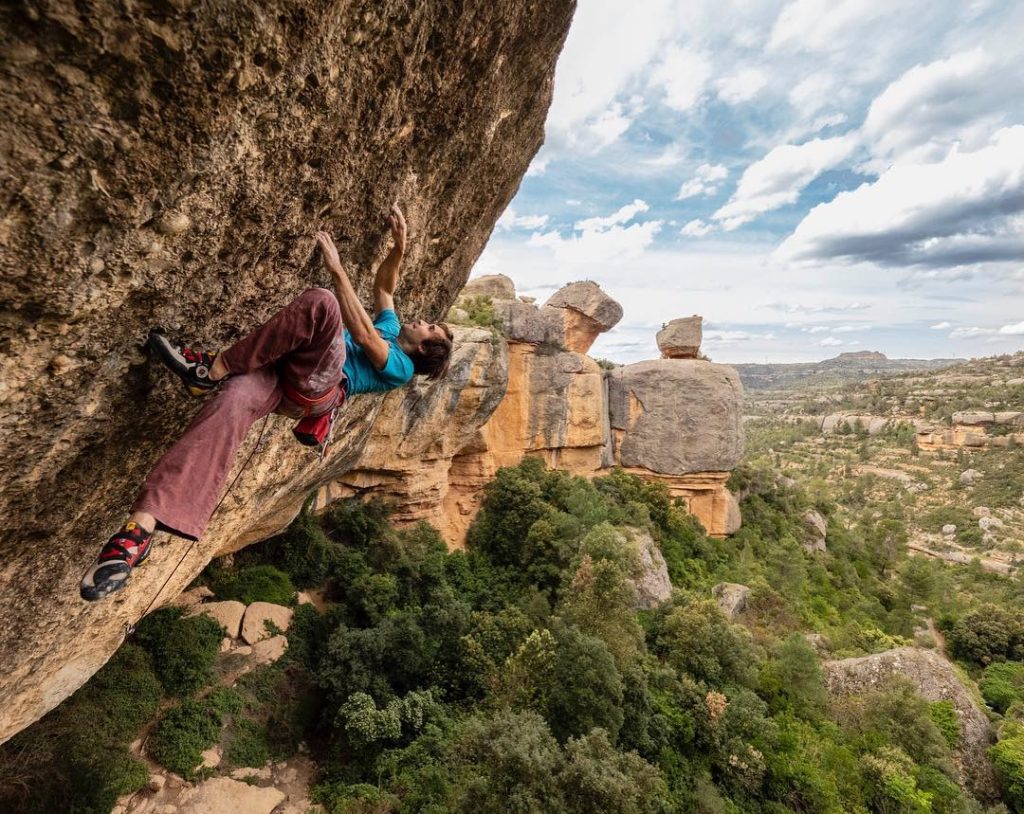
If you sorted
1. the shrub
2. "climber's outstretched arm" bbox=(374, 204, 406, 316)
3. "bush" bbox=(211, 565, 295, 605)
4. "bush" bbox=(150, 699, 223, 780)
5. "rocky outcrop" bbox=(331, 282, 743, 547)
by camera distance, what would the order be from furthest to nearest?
"rocky outcrop" bbox=(331, 282, 743, 547)
the shrub
"bush" bbox=(211, 565, 295, 605)
"bush" bbox=(150, 699, 223, 780)
"climber's outstretched arm" bbox=(374, 204, 406, 316)

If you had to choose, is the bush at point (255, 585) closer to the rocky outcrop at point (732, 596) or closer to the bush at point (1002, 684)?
the rocky outcrop at point (732, 596)

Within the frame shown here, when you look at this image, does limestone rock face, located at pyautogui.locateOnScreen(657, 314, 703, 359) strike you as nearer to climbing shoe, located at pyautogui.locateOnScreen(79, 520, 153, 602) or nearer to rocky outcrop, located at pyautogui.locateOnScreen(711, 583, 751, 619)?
rocky outcrop, located at pyautogui.locateOnScreen(711, 583, 751, 619)

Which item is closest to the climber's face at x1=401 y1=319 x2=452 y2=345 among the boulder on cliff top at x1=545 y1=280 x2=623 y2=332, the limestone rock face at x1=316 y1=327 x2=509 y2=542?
the limestone rock face at x1=316 y1=327 x2=509 y2=542

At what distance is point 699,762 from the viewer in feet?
36.8

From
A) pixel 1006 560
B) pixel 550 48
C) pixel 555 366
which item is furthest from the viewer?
pixel 1006 560

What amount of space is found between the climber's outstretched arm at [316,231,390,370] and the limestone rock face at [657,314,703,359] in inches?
909

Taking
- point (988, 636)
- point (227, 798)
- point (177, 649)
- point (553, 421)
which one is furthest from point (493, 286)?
point (988, 636)

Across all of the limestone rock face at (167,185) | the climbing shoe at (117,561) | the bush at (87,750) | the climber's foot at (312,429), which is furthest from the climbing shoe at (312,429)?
the bush at (87,750)

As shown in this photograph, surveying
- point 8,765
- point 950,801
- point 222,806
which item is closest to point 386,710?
point 222,806

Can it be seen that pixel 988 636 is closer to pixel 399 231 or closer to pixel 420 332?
pixel 420 332

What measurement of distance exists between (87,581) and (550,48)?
4.97m

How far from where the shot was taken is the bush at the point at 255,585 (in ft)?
40.3

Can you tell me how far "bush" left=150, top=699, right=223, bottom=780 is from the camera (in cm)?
884

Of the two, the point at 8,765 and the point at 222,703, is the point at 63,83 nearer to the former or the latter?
the point at 8,765
